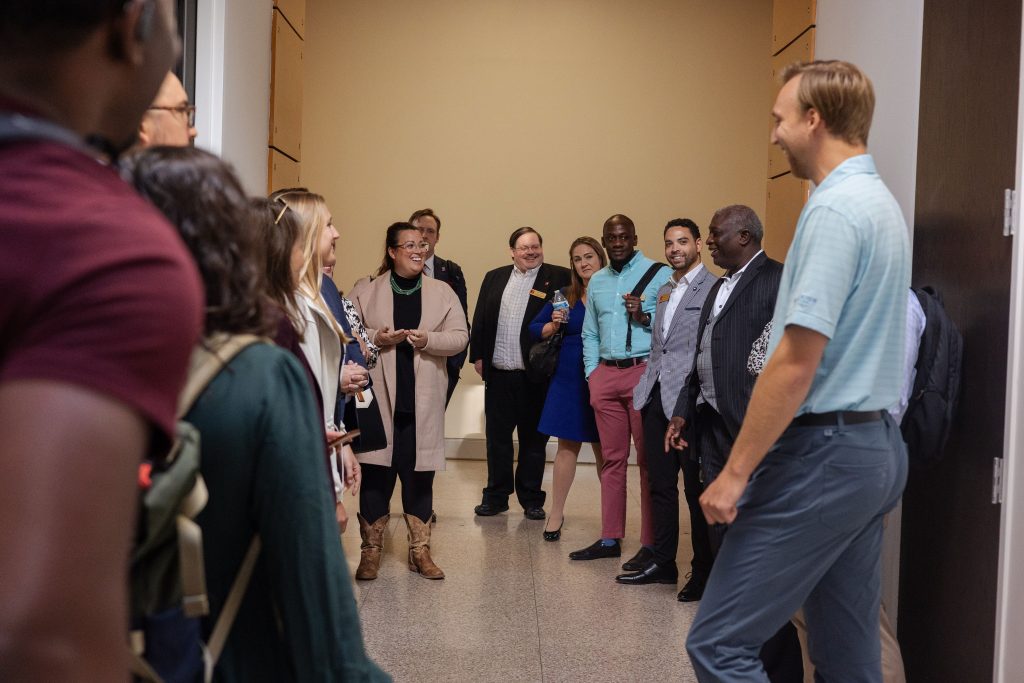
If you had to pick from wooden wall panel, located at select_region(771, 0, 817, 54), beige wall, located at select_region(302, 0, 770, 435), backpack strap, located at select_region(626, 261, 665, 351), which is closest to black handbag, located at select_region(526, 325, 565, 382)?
backpack strap, located at select_region(626, 261, 665, 351)

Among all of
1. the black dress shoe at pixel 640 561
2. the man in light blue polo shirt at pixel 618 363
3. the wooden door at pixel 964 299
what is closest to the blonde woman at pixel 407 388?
the man in light blue polo shirt at pixel 618 363

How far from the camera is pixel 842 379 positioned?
193cm

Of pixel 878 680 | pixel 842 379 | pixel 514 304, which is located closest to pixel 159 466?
pixel 842 379

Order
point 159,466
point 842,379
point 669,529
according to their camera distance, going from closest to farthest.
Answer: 1. point 159,466
2. point 842,379
3. point 669,529

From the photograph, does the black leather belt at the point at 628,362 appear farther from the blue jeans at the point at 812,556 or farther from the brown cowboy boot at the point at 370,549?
the blue jeans at the point at 812,556

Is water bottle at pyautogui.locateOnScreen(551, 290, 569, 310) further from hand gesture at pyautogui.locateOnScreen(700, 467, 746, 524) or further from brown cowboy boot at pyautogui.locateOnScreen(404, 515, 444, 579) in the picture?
hand gesture at pyautogui.locateOnScreen(700, 467, 746, 524)

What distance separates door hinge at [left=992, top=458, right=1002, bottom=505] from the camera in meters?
2.67

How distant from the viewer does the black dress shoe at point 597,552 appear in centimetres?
508

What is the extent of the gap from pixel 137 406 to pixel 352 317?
3.22 meters

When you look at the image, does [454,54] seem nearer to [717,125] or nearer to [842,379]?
[717,125]

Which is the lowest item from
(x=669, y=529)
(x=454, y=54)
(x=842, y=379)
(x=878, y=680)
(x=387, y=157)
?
(x=669, y=529)

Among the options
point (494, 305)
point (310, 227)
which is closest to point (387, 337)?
point (494, 305)

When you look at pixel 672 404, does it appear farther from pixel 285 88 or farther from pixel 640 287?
pixel 285 88

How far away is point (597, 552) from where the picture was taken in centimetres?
510
